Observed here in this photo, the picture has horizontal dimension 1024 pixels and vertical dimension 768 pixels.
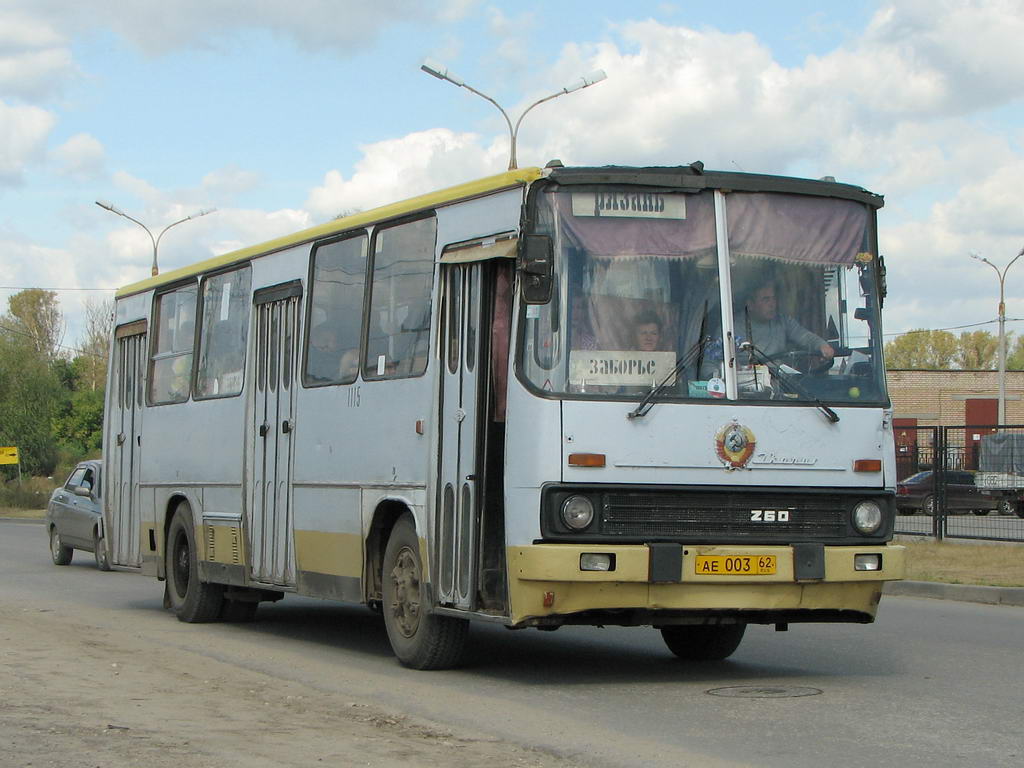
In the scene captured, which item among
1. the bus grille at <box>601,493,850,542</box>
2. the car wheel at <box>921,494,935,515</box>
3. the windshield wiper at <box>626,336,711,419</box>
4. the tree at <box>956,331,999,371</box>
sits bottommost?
the bus grille at <box>601,493,850,542</box>

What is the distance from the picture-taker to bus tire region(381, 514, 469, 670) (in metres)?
10.9

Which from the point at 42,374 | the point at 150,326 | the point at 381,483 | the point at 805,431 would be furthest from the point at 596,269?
the point at 42,374

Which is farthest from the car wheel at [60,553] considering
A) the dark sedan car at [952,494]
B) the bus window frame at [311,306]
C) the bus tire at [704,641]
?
the bus tire at [704,641]

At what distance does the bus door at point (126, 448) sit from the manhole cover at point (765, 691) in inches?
329

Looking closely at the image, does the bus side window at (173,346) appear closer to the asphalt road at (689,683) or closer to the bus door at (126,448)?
the bus door at (126,448)

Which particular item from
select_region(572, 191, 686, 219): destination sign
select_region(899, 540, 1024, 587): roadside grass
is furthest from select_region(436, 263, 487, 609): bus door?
select_region(899, 540, 1024, 587): roadside grass

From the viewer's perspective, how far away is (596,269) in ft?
32.7

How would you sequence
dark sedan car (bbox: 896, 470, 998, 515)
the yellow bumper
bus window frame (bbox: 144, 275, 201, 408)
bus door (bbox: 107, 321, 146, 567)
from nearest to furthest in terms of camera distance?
the yellow bumper, bus window frame (bbox: 144, 275, 201, 408), bus door (bbox: 107, 321, 146, 567), dark sedan car (bbox: 896, 470, 998, 515)

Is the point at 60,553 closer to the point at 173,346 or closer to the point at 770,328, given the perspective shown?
the point at 173,346

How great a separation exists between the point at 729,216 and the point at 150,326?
8.43m

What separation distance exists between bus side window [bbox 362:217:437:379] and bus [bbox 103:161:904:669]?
19 mm

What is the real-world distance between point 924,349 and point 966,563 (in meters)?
98.7

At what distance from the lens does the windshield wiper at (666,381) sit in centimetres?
981

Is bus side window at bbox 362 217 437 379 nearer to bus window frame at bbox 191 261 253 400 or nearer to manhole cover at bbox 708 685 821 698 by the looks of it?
bus window frame at bbox 191 261 253 400
